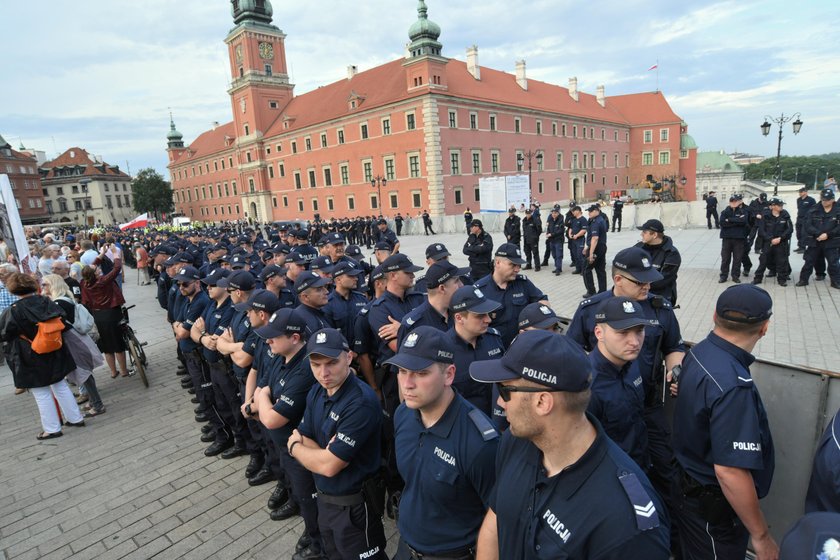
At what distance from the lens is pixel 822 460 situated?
186 cm

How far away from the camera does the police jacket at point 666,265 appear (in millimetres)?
6359

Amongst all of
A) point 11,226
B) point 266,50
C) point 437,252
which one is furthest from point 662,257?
point 266,50

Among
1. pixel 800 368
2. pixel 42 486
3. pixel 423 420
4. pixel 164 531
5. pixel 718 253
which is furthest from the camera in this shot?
pixel 718 253

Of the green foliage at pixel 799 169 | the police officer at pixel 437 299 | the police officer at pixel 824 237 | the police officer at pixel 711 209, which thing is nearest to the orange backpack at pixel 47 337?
the police officer at pixel 437 299

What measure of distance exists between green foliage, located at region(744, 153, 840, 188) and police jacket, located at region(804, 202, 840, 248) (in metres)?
103

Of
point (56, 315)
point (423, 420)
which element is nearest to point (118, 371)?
point (56, 315)

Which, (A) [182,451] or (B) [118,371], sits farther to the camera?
(B) [118,371]

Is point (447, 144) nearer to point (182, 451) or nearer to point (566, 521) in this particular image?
point (182, 451)

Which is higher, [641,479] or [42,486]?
[641,479]

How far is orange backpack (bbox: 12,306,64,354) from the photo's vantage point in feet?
19.2

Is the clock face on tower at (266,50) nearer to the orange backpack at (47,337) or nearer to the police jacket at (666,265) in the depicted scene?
the orange backpack at (47,337)

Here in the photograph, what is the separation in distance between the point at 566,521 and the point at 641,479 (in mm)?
347

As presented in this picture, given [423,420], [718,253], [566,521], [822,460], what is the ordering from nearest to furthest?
1. [566,521]
2. [822,460]
3. [423,420]
4. [718,253]

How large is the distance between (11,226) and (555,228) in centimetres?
1422
